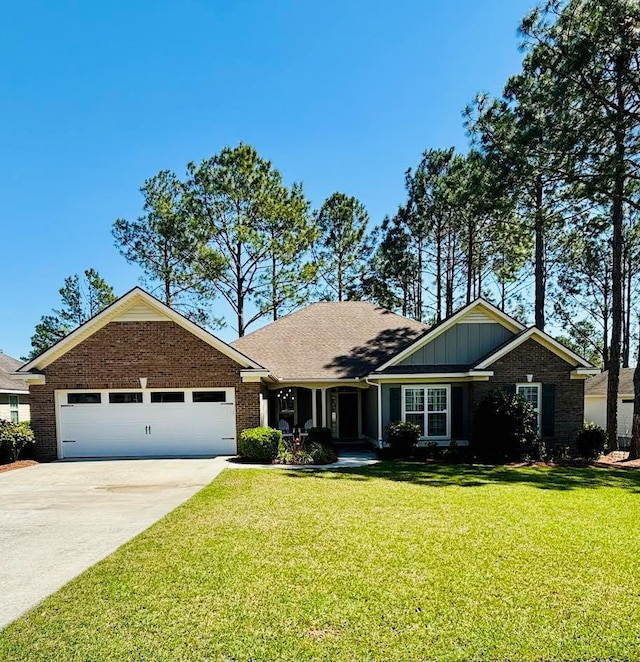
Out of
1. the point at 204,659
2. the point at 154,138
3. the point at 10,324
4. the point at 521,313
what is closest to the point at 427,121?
the point at 154,138

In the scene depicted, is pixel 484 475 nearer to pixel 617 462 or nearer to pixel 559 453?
pixel 559 453

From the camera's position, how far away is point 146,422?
1450 cm

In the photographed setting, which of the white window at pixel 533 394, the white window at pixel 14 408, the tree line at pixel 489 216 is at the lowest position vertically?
the white window at pixel 14 408

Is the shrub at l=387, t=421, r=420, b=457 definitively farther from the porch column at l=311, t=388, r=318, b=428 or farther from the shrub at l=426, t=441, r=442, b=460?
the porch column at l=311, t=388, r=318, b=428

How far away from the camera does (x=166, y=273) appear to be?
27.5 m

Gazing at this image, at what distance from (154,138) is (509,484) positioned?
15.6 meters

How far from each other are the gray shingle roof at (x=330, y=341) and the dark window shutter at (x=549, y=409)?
15.4ft

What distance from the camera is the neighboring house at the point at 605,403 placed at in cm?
2212

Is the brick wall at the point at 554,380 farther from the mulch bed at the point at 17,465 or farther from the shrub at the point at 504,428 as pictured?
the mulch bed at the point at 17,465

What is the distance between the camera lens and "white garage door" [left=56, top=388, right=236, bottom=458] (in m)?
14.4

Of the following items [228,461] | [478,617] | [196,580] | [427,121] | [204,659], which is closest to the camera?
[204,659]

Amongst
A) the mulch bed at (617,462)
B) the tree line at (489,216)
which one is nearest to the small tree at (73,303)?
the tree line at (489,216)

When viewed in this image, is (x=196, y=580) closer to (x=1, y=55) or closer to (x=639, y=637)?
(x=639, y=637)

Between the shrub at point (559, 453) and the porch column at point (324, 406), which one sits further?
the porch column at point (324, 406)
